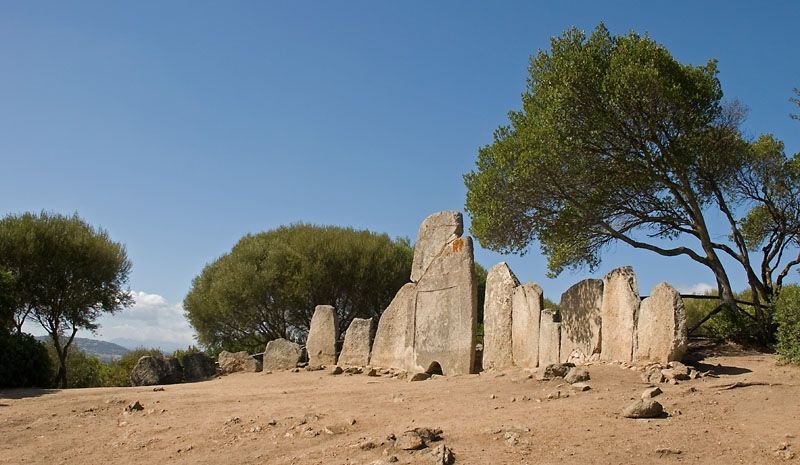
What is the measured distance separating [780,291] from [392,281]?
15563mm

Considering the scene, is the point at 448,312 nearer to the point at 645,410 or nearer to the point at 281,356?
the point at 281,356

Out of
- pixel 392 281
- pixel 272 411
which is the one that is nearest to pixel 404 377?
pixel 272 411

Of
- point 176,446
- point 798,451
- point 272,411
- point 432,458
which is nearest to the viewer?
point 798,451

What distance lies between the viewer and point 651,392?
8.74 m

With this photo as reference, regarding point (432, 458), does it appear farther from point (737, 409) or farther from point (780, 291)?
point (780, 291)

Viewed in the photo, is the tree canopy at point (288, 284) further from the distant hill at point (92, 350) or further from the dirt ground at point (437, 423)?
the dirt ground at point (437, 423)

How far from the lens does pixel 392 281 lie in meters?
27.8

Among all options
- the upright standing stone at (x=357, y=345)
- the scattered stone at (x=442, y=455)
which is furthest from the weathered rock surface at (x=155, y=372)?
the scattered stone at (x=442, y=455)

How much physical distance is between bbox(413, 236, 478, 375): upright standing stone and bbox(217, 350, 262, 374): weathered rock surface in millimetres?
4893

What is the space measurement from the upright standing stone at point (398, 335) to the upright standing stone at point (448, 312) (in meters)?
0.20

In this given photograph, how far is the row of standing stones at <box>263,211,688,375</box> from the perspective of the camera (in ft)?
36.9

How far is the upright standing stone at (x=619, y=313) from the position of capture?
1146 centimetres

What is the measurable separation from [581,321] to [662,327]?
175 cm

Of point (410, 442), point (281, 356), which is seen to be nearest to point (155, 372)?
point (281, 356)
